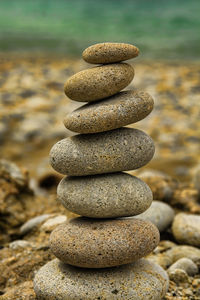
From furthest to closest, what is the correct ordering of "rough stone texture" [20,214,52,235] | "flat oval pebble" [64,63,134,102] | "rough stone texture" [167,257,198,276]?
"rough stone texture" [20,214,52,235] → "rough stone texture" [167,257,198,276] → "flat oval pebble" [64,63,134,102]

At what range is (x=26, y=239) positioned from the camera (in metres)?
7.42

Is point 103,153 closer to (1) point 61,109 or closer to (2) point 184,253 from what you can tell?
(2) point 184,253

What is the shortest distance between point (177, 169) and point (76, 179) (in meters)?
6.56

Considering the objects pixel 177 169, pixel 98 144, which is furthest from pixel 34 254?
pixel 177 169

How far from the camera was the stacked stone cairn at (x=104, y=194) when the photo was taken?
4.78 meters

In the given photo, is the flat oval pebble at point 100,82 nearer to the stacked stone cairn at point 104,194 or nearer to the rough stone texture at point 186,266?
the stacked stone cairn at point 104,194

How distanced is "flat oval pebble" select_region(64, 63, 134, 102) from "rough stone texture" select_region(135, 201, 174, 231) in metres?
3.19

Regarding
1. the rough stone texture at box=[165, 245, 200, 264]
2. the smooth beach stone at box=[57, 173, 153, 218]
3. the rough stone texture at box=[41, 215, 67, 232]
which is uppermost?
the smooth beach stone at box=[57, 173, 153, 218]

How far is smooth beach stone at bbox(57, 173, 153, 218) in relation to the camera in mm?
4914

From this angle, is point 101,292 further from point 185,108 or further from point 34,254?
point 185,108

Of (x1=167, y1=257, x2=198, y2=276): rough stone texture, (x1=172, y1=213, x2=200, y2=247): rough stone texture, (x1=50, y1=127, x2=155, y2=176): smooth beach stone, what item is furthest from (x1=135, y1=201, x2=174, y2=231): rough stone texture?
(x1=50, y1=127, x2=155, y2=176): smooth beach stone

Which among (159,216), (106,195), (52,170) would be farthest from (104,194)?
(52,170)

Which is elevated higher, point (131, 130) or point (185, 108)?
point (131, 130)

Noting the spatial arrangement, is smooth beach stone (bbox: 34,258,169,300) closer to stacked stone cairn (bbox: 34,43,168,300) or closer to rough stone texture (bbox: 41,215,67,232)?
stacked stone cairn (bbox: 34,43,168,300)
